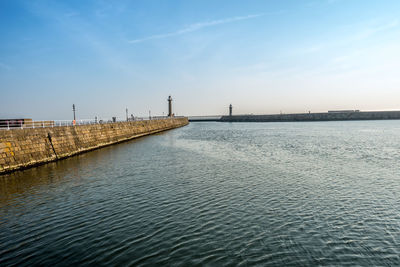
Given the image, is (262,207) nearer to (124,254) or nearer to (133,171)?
(124,254)

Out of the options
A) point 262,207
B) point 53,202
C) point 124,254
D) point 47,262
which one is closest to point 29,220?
point 53,202

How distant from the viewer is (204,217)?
33.0 ft

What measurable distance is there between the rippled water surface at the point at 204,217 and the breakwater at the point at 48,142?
2539mm

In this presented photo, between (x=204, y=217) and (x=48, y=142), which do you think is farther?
(x=48, y=142)

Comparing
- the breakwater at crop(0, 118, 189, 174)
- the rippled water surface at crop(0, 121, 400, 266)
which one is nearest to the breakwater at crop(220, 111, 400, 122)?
the breakwater at crop(0, 118, 189, 174)

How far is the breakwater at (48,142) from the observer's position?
2019 centimetres

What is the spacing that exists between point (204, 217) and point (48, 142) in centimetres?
2247

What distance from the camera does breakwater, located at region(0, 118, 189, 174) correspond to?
2019 cm

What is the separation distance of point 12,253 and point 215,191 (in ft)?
30.3

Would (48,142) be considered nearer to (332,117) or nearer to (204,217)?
(204,217)

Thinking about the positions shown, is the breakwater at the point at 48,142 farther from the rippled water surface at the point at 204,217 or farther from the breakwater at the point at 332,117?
the breakwater at the point at 332,117

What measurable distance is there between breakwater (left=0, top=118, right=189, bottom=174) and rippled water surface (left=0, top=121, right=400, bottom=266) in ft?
8.33

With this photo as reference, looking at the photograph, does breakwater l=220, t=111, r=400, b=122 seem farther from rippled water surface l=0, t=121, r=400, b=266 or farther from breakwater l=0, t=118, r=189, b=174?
rippled water surface l=0, t=121, r=400, b=266

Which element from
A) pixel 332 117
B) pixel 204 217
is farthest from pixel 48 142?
pixel 332 117
